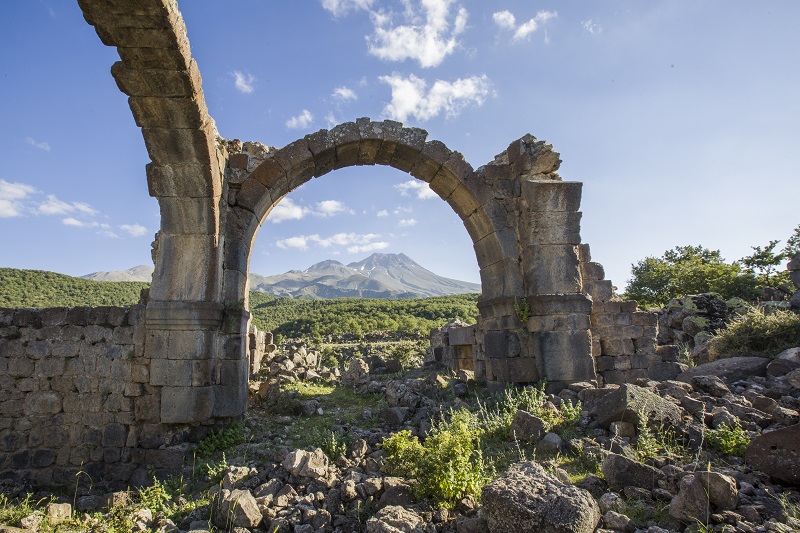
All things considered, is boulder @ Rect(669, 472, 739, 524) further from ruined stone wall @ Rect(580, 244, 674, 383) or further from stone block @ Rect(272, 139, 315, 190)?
stone block @ Rect(272, 139, 315, 190)

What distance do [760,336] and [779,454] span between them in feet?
19.0

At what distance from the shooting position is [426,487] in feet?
11.6

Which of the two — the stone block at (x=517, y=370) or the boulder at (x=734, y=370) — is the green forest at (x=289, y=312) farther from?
the boulder at (x=734, y=370)

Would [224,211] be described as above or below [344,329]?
above

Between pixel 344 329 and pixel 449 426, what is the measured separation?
89.8 ft

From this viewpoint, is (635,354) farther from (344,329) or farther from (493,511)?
(344,329)

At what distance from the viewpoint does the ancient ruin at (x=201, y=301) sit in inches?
214

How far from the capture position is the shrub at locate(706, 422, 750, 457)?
3846mm

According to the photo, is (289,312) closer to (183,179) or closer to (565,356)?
(183,179)

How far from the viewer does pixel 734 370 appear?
21.0ft

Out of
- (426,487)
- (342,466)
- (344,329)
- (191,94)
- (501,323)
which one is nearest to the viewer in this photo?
(426,487)

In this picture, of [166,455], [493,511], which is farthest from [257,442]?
[493,511]

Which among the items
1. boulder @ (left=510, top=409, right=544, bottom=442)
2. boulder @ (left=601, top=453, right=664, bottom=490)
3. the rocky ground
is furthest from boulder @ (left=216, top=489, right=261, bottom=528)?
boulder @ (left=601, top=453, right=664, bottom=490)

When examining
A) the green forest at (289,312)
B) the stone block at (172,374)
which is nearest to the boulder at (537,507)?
the stone block at (172,374)
